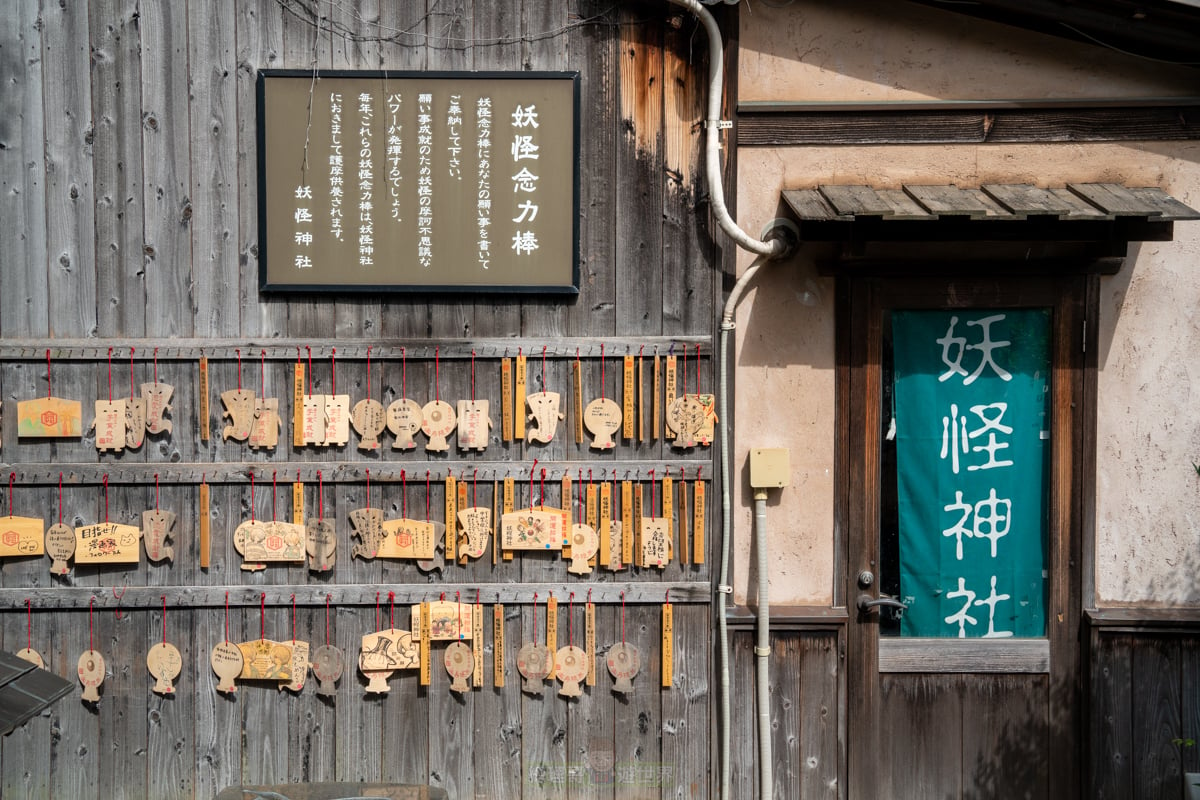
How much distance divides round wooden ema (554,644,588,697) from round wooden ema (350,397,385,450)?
1519 mm

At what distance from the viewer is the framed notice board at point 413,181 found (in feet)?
15.9

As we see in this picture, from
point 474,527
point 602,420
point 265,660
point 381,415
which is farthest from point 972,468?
point 265,660

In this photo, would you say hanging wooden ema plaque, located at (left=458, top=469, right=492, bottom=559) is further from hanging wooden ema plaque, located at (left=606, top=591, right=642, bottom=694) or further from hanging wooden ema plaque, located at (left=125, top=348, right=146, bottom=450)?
hanging wooden ema plaque, located at (left=125, top=348, right=146, bottom=450)

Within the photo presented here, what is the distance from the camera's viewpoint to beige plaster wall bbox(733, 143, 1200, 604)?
4859mm

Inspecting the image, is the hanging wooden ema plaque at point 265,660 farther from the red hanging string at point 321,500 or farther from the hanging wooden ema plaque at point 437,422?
the hanging wooden ema plaque at point 437,422

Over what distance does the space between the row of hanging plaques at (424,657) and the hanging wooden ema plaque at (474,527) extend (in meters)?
0.29

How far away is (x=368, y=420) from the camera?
16.0 ft

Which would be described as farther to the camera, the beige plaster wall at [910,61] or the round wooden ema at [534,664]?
the round wooden ema at [534,664]

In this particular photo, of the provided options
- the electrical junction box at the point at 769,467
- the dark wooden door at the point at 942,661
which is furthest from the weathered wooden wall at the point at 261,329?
the dark wooden door at the point at 942,661

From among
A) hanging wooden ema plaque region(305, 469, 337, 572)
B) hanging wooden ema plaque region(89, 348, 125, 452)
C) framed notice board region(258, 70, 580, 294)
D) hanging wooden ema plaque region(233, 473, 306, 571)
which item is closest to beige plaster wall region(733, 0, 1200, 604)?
framed notice board region(258, 70, 580, 294)

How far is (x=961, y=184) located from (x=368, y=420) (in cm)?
345

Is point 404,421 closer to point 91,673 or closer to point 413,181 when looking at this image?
point 413,181

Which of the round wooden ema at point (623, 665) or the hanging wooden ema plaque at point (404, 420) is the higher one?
the hanging wooden ema plaque at point (404, 420)

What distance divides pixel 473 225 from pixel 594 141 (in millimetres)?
798
